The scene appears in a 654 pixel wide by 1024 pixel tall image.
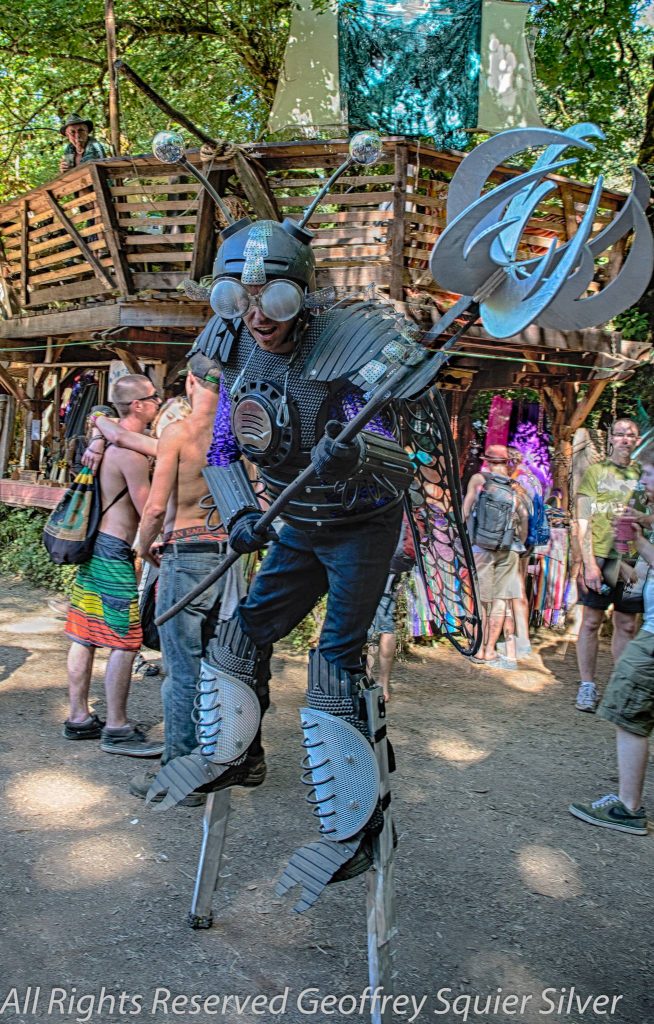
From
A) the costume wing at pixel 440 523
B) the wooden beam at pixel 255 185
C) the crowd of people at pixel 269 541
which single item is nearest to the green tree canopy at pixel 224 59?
the wooden beam at pixel 255 185

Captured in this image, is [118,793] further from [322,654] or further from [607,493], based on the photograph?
[607,493]

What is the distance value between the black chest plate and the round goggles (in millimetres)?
228

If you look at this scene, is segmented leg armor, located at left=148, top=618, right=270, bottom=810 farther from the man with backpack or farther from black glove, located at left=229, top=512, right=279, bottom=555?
the man with backpack

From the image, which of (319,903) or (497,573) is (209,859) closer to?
(319,903)

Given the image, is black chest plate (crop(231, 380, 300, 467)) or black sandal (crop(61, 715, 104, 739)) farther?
black sandal (crop(61, 715, 104, 739))

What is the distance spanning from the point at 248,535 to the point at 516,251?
1117 mm

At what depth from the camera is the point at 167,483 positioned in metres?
4.08

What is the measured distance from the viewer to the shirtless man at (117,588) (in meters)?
4.58

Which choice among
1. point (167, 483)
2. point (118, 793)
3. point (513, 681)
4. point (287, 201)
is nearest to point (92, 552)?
point (167, 483)

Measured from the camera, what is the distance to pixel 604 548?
577 centimetres

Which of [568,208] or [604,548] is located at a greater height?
[568,208]

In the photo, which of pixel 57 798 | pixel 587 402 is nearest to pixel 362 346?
pixel 57 798

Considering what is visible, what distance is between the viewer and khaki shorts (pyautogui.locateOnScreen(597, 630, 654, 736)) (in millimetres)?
3742

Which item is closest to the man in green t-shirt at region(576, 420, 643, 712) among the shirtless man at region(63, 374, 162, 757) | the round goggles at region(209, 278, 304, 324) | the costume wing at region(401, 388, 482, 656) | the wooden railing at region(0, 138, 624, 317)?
the wooden railing at region(0, 138, 624, 317)
